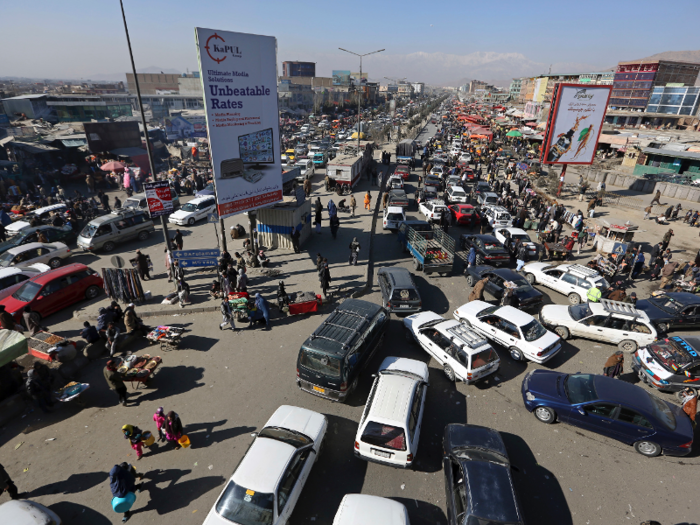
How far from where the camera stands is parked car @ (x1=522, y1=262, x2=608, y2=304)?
14.2 m

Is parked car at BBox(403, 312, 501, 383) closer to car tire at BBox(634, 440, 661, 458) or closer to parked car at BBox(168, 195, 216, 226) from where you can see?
car tire at BBox(634, 440, 661, 458)

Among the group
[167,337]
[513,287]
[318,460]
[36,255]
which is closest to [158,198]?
[167,337]

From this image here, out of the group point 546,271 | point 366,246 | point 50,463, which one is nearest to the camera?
point 50,463

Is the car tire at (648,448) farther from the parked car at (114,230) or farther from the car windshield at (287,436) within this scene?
the parked car at (114,230)

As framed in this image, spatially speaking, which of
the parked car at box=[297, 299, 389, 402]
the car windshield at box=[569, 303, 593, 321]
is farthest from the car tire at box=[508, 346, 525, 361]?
the parked car at box=[297, 299, 389, 402]

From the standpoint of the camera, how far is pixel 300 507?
673 cm

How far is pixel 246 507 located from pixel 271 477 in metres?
0.56

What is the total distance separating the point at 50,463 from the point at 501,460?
964cm

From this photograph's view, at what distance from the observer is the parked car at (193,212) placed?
893 inches

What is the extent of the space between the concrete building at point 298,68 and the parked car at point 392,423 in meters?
191

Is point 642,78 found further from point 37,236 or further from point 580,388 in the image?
point 37,236

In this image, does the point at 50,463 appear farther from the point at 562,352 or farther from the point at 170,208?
the point at 562,352

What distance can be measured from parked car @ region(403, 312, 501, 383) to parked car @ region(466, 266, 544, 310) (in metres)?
3.96

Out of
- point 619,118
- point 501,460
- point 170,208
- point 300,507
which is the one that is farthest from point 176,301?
point 619,118
